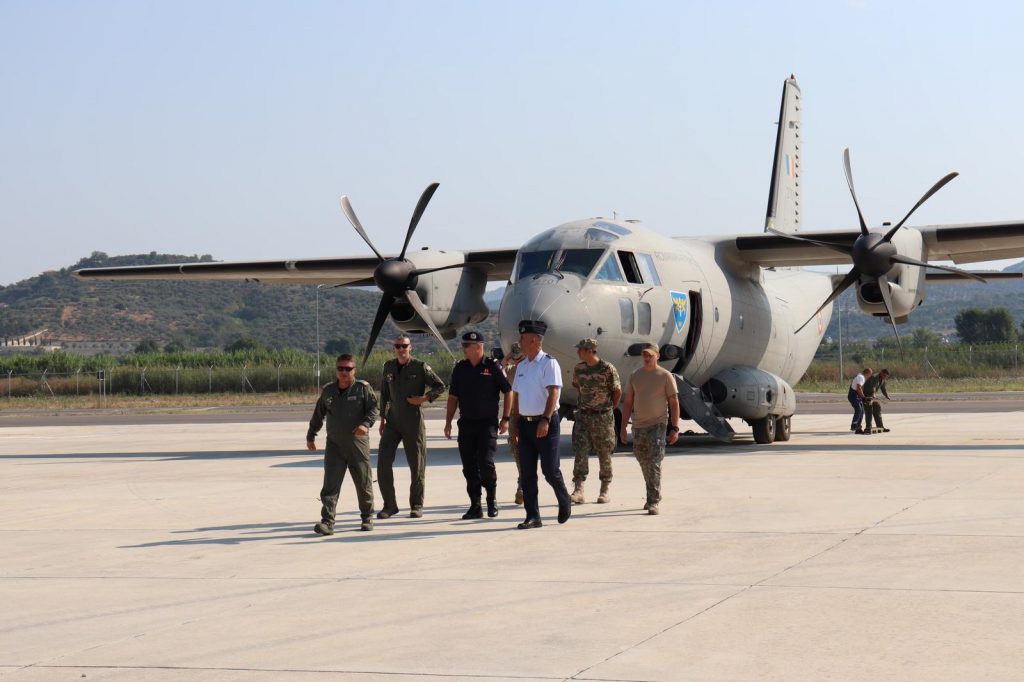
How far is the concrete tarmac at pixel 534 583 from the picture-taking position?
20.1ft

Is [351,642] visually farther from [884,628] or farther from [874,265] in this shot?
[874,265]

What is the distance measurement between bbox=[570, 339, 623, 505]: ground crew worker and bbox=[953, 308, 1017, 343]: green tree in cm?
12338

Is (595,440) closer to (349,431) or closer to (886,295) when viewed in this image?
(349,431)

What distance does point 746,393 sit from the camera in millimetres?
21703

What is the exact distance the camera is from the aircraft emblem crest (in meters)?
20.5

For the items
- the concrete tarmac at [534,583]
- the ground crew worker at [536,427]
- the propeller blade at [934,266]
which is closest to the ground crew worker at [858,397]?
the propeller blade at [934,266]

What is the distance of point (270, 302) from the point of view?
174250 mm

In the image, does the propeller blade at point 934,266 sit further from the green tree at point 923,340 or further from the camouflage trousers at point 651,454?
the green tree at point 923,340

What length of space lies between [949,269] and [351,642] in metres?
17.4

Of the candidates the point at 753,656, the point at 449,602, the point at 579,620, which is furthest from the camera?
the point at 449,602

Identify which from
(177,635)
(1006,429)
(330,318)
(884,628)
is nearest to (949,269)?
(1006,429)

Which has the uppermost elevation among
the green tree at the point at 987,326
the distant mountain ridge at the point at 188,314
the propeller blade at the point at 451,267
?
the distant mountain ridge at the point at 188,314

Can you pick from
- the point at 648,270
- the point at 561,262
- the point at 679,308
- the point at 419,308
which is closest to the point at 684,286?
the point at 679,308

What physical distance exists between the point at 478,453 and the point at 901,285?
12.3 meters
